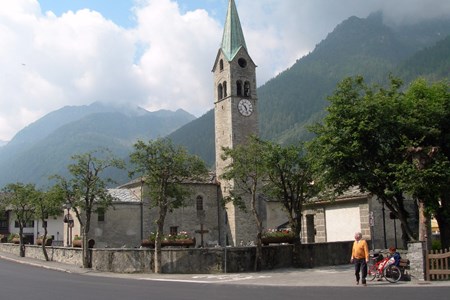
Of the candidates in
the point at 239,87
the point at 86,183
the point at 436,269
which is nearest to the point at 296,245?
the point at 436,269

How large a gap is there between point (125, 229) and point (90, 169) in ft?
59.9

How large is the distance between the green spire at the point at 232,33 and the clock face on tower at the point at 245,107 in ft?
21.0

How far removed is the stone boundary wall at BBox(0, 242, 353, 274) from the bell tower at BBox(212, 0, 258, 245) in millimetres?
21944

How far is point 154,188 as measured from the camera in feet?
95.7

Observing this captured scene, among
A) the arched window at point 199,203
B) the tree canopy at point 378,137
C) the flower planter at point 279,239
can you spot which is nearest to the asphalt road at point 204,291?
the tree canopy at point 378,137

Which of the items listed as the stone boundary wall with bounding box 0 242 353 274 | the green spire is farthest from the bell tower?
the stone boundary wall with bounding box 0 242 353 274

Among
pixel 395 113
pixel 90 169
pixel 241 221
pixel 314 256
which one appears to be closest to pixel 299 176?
pixel 314 256

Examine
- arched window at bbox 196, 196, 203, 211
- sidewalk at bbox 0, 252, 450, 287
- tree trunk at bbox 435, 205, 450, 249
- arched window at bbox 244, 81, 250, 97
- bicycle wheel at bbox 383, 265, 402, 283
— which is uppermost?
arched window at bbox 244, 81, 250, 97

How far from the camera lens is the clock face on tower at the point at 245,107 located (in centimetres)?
5406

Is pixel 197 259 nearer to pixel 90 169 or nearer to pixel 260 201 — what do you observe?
pixel 90 169

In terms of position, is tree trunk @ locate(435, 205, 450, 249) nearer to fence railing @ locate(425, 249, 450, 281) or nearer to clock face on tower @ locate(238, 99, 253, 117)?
fence railing @ locate(425, 249, 450, 281)

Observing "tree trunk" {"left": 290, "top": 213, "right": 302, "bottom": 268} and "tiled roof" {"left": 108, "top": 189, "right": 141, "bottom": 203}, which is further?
"tiled roof" {"left": 108, "top": 189, "right": 141, "bottom": 203}

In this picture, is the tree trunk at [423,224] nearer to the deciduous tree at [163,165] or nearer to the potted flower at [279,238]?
the potted flower at [279,238]

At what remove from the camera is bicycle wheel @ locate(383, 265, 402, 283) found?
1898 cm
